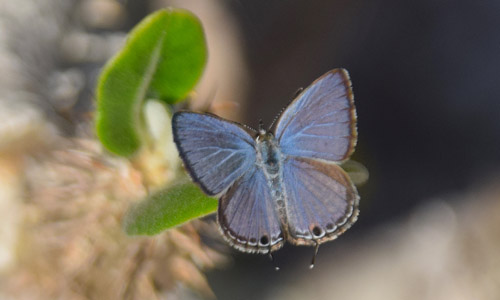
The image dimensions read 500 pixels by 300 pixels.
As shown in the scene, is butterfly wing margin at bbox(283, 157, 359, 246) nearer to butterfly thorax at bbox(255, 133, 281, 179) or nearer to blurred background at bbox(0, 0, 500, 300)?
butterfly thorax at bbox(255, 133, 281, 179)

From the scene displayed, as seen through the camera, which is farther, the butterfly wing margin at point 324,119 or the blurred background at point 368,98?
the blurred background at point 368,98

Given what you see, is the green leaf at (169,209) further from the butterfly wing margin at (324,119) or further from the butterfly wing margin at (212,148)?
the butterfly wing margin at (324,119)

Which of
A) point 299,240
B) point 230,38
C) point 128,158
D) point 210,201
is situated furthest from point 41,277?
point 230,38

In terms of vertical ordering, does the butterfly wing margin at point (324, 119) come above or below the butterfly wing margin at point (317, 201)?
above

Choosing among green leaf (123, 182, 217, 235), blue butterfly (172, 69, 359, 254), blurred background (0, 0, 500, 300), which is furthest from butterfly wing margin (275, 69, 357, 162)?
blurred background (0, 0, 500, 300)

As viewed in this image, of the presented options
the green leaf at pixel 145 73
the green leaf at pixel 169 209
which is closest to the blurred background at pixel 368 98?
the green leaf at pixel 145 73

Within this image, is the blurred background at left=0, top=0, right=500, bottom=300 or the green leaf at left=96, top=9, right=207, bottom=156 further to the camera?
the blurred background at left=0, top=0, right=500, bottom=300

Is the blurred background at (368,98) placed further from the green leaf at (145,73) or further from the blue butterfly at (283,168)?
the blue butterfly at (283,168)
